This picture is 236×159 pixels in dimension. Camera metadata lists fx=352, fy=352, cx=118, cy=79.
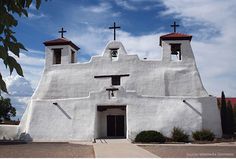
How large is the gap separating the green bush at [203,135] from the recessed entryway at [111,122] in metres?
5.94

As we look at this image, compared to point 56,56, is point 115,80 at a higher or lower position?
lower

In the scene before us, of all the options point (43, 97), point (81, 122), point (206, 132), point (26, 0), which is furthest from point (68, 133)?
point (26, 0)

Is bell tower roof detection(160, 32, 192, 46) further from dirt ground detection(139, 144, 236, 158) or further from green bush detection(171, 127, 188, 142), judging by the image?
dirt ground detection(139, 144, 236, 158)

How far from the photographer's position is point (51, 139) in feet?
88.2

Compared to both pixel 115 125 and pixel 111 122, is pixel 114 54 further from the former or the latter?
pixel 115 125

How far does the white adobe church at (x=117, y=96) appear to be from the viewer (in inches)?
1033

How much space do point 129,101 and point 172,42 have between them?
6625 mm

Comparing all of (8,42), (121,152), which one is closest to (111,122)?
(121,152)

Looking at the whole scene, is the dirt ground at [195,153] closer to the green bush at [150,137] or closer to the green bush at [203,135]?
the green bush at [150,137]

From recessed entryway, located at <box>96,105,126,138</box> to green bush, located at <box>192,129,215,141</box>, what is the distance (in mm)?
5941

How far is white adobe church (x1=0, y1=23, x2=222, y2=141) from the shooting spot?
2623cm

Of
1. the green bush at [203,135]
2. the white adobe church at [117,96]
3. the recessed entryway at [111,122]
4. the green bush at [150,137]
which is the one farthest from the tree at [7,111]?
the green bush at [203,135]

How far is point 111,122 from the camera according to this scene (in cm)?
2881

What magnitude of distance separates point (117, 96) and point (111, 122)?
307 cm
